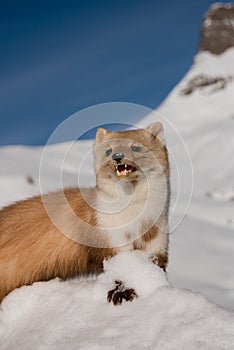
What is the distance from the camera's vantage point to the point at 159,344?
14.1 ft

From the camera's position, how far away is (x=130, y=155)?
7.37 metres

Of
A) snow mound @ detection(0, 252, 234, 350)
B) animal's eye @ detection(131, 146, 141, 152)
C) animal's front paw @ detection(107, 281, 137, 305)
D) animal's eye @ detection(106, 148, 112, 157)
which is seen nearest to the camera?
snow mound @ detection(0, 252, 234, 350)

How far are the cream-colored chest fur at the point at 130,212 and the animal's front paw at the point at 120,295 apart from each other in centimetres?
138

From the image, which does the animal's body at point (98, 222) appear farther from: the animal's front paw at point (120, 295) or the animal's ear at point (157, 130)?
the animal's front paw at point (120, 295)

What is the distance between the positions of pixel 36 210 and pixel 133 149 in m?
1.48

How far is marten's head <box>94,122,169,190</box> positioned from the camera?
702 centimetres

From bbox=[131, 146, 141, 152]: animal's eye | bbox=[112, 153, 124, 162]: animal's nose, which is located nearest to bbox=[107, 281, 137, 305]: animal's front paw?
bbox=[112, 153, 124, 162]: animal's nose

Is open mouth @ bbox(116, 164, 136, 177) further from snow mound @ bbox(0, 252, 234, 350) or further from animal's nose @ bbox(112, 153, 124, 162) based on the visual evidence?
snow mound @ bbox(0, 252, 234, 350)

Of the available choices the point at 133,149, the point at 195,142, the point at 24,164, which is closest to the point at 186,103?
the point at 195,142

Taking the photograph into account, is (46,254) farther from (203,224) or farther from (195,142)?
(195,142)

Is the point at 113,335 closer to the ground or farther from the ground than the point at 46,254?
closer to the ground

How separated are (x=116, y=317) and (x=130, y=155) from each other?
2.79 metres

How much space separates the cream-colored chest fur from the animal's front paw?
4.53 feet

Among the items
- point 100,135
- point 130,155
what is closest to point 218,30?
point 100,135
